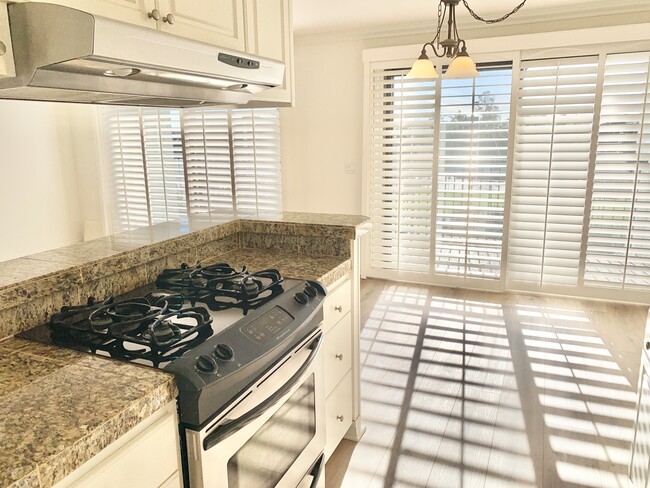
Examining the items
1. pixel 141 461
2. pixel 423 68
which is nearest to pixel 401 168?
pixel 423 68

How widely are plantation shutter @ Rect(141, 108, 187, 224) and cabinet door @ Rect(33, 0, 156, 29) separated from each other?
3.97 m

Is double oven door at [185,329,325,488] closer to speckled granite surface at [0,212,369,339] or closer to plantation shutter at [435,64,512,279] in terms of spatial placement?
speckled granite surface at [0,212,369,339]

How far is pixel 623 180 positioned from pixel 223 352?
390 centimetres

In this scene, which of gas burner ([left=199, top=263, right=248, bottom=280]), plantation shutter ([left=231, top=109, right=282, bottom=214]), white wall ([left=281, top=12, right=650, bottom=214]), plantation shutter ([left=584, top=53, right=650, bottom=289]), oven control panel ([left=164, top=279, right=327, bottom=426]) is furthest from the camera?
plantation shutter ([left=231, top=109, right=282, bottom=214])

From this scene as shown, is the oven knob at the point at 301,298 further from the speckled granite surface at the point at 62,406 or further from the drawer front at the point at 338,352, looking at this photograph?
the speckled granite surface at the point at 62,406

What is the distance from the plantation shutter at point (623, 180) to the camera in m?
3.83

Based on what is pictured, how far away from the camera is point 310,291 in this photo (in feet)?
5.42

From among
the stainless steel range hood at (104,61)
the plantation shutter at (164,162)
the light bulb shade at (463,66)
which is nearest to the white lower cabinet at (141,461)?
the stainless steel range hood at (104,61)

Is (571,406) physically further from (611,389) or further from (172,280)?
(172,280)

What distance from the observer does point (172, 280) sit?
171cm

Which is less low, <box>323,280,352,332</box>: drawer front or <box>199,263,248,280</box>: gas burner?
<box>199,263,248,280</box>: gas burner

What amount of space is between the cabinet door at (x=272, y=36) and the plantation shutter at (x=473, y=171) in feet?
8.05

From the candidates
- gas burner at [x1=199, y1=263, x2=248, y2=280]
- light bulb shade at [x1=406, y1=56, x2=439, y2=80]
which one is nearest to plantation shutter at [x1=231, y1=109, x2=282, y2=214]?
light bulb shade at [x1=406, y1=56, x2=439, y2=80]

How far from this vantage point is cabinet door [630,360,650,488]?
1.58 m
